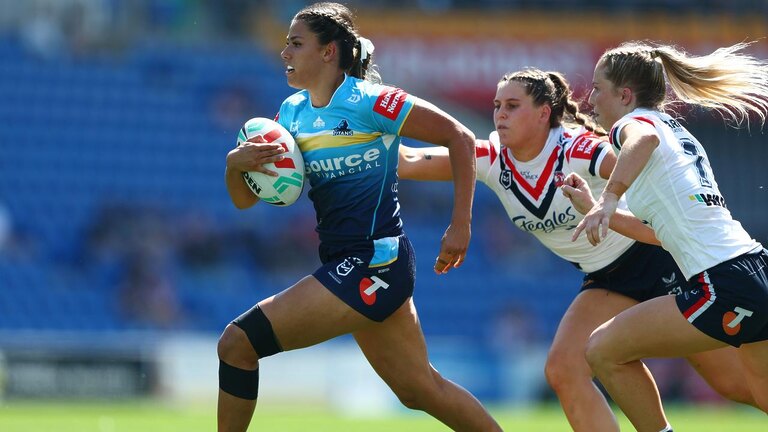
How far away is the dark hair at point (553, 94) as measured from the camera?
6.34 metres

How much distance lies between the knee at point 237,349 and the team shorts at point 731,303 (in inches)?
79.0

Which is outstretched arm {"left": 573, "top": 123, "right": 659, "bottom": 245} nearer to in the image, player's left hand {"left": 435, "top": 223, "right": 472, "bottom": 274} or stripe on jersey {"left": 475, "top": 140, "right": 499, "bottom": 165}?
player's left hand {"left": 435, "top": 223, "right": 472, "bottom": 274}

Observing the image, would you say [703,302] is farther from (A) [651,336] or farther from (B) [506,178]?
(B) [506,178]

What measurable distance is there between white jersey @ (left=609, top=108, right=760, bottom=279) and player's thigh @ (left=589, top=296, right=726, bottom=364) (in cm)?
22

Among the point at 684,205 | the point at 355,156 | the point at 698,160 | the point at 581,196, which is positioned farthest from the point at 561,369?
the point at 355,156

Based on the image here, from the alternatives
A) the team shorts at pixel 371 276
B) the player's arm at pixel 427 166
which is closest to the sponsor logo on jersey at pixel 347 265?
the team shorts at pixel 371 276

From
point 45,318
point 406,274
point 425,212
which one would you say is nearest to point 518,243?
point 425,212

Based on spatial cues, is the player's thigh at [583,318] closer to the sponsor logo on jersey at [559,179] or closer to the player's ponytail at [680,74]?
the sponsor logo on jersey at [559,179]

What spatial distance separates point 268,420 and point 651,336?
23.1 ft

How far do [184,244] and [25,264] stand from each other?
258 centimetres

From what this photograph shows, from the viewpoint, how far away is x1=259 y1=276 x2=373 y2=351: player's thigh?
5.51 metres

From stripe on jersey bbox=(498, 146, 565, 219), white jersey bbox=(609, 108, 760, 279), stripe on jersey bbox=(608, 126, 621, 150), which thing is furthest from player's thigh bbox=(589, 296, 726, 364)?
stripe on jersey bbox=(498, 146, 565, 219)

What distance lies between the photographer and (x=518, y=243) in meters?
21.9

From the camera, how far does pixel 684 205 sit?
17.5 ft
